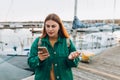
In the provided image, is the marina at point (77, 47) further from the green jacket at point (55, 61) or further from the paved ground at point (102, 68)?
the green jacket at point (55, 61)

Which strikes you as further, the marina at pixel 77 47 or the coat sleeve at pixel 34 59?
the marina at pixel 77 47

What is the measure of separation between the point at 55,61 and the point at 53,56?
43 millimetres

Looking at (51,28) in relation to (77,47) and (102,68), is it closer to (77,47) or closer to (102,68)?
(102,68)

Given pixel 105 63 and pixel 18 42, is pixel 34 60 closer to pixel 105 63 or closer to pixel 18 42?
pixel 105 63

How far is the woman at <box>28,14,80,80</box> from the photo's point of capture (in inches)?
85.7

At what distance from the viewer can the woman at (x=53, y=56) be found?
85.7 inches

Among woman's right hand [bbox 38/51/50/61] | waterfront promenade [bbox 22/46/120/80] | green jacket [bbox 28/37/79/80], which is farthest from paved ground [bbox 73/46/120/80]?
woman's right hand [bbox 38/51/50/61]

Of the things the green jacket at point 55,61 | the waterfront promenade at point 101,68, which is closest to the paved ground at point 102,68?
the waterfront promenade at point 101,68

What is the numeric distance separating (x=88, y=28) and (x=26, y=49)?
3.71 m

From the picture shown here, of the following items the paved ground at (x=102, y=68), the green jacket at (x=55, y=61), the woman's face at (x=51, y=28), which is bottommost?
the paved ground at (x=102, y=68)

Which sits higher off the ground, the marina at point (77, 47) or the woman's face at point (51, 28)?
the woman's face at point (51, 28)

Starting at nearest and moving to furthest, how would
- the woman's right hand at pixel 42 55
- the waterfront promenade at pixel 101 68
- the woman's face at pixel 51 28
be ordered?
the woman's right hand at pixel 42 55 < the woman's face at pixel 51 28 < the waterfront promenade at pixel 101 68

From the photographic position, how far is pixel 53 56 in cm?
218

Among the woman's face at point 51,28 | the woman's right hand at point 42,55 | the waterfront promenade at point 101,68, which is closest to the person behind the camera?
the woman's right hand at point 42,55
